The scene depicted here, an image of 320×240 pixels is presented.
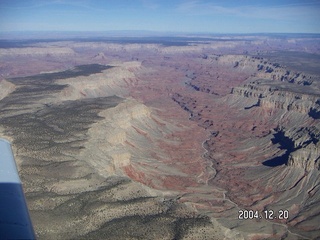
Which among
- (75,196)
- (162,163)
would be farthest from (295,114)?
(75,196)

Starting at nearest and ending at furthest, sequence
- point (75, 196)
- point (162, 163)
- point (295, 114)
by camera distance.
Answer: point (75, 196)
point (162, 163)
point (295, 114)

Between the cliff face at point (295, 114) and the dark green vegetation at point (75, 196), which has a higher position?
the dark green vegetation at point (75, 196)

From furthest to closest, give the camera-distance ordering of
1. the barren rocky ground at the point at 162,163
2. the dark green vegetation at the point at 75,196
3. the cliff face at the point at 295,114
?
1. the cliff face at the point at 295,114
2. the barren rocky ground at the point at 162,163
3. the dark green vegetation at the point at 75,196

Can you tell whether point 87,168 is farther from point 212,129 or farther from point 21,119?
point 212,129

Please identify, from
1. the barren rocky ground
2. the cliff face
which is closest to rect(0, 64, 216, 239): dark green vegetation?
the barren rocky ground

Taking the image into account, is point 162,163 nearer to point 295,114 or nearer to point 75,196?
point 75,196

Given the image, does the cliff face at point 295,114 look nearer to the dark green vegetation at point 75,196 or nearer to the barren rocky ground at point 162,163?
the barren rocky ground at point 162,163

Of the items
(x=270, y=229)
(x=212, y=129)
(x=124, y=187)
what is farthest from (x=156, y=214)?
(x=212, y=129)

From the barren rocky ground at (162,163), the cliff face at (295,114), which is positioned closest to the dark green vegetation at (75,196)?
the barren rocky ground at (162,163)
